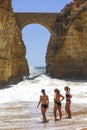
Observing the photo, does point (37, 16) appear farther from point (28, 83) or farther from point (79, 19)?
point (28, 83)

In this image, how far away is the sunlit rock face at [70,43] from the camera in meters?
47.5

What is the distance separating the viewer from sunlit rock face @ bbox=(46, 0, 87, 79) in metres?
47.5

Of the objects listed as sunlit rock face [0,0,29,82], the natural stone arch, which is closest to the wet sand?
sunlit rock face [0,0,29,82]

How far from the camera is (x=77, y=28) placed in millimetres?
47625

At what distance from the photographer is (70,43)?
48406 millimetres

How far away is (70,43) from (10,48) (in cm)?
710

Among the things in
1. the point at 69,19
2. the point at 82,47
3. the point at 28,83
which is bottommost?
the point at 28,83

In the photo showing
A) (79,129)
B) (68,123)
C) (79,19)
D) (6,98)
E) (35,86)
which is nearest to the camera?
(79,129)

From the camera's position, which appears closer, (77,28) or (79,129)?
(79,129)

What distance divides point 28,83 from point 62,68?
570 centimetres

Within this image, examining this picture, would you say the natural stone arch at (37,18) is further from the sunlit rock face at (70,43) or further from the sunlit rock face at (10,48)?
the sunlit rock face at (10,48)

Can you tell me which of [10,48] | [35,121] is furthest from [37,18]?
[35,121]

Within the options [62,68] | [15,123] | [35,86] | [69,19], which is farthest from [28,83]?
[15,123]

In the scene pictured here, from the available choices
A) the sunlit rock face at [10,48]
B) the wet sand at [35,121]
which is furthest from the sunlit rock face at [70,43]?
the wet sand at [35,121]
